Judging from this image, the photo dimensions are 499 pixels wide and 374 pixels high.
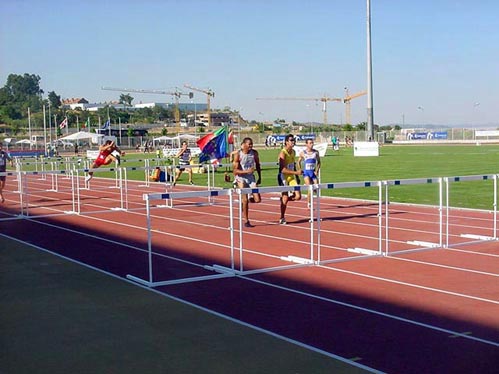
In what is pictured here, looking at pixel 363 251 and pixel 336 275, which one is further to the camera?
pixel 363 251

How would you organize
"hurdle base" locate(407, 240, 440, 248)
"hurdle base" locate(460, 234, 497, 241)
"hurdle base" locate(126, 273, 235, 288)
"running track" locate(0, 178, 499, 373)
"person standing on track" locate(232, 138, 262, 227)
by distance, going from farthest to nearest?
"person standing on track" locate(232, 138, 262, 227) < "hurdle base" locate(460, 234, 497, 241) < "hurdle base" locate(407, 240, 440, 248) < "hurdle base" locate(126, 273, 235, 288) < "running track" locate(0, 178, 499, 373)

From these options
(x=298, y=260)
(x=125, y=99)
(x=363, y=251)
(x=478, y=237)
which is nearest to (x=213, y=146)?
(x=478, y=237)

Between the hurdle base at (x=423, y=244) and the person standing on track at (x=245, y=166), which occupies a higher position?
the person standing on track at (x=245, y=166)

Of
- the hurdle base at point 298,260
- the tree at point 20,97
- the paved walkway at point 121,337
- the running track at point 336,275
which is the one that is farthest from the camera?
the tree at point 20,97

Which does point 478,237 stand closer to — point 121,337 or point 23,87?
point 121,337

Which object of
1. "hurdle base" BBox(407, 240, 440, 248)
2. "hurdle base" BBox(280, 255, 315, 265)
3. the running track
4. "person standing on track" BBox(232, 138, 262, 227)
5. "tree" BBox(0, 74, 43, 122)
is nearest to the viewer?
the running track

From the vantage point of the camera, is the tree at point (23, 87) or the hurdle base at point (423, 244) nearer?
the hurdle base at point (423, 244)

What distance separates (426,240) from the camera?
517 inches

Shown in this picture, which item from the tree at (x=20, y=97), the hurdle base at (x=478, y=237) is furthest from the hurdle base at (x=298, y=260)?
the tree at (x=20, y=97)

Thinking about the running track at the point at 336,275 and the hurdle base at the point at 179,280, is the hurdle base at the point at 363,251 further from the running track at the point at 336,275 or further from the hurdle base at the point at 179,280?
the hurdle base at the point at 179,280

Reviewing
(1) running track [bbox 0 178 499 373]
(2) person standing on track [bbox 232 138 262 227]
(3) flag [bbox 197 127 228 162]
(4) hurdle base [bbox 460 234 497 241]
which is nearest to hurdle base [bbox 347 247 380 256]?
(1) running track [bbox 0 178 499 373]

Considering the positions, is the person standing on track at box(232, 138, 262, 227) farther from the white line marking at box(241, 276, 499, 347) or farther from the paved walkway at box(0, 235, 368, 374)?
the paved walkway at box(0, 235, 368, 374)

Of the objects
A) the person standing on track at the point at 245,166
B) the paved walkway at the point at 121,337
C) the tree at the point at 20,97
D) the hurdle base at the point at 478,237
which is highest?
the tree at the point at 20,97

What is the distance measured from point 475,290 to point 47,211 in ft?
42.7
